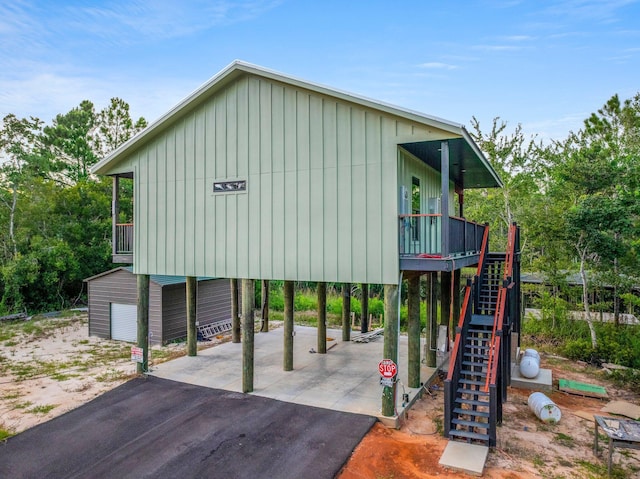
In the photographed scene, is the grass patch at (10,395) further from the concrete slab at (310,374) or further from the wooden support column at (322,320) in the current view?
the wooden support column at (322,320)

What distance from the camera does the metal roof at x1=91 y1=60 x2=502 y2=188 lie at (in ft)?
25.3

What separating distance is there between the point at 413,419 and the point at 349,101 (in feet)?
22.3

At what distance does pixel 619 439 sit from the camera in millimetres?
6277

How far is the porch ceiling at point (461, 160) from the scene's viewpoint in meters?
8.51

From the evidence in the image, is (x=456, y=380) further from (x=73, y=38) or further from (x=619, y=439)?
(x=73, y=38)

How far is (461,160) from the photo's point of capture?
1052 centimetres

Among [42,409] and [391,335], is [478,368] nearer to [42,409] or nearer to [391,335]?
[391,335]

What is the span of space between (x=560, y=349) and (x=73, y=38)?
2408cm

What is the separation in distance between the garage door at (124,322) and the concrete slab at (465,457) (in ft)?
41.3

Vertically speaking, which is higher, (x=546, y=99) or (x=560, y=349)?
(x=546, y=99)

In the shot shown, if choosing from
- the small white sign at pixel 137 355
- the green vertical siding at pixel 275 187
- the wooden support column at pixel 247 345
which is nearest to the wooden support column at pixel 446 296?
the green vertical siding at pixel 275 187

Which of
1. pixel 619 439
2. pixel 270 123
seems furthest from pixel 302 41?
pixel 619 439

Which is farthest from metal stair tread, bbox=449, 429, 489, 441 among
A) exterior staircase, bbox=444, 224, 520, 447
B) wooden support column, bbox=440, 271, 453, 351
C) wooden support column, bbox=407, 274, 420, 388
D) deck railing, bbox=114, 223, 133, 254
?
deck railing, bbox=114, 223, 133, 254

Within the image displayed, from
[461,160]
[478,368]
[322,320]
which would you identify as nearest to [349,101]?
[461,160]
